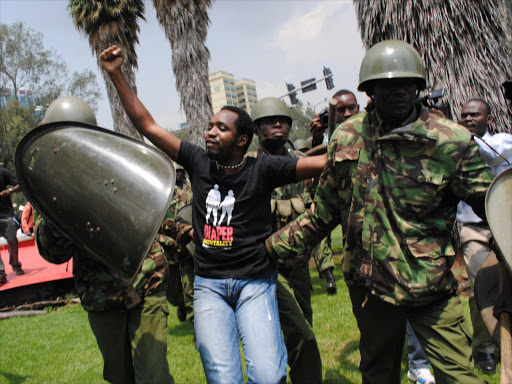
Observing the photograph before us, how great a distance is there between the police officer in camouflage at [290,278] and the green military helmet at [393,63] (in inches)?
40.6

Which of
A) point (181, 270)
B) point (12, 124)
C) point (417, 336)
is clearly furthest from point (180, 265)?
point (12, 124)

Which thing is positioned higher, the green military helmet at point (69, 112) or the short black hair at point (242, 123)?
the green military helmet at point (69, 112)

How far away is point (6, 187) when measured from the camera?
8.59 m

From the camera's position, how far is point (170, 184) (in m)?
2.39

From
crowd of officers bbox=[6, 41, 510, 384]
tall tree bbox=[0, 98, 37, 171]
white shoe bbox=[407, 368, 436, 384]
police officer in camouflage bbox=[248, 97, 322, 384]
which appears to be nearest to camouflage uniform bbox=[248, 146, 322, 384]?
police officer in camouflage bbox=[248, 97, 322, 384]

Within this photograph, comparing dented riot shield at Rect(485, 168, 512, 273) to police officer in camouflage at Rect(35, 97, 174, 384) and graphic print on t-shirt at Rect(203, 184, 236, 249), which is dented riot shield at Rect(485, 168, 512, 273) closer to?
graphic print on t-shirt at Rect(203, 184, 236, 249)

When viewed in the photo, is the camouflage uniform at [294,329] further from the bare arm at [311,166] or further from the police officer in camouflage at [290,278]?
the bare arm at [311,166]

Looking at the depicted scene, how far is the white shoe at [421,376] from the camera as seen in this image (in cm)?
364

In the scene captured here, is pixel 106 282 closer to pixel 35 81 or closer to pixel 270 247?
pixel 270 247

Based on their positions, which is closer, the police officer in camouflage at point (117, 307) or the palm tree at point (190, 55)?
the police officer in camouflage at point (117, 307)

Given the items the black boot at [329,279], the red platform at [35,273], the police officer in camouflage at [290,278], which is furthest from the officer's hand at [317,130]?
the red platform at [35,273]

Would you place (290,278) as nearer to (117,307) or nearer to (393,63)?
(117,307)

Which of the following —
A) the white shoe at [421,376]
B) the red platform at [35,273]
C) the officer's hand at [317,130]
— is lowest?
the white shoe at [421,376]

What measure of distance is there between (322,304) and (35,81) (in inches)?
1376
